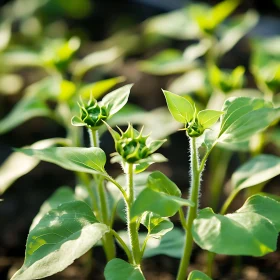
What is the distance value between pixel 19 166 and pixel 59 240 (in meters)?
0.54

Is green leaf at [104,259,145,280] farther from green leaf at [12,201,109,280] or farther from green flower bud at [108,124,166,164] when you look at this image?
green flower bud at [108,124,166,164]

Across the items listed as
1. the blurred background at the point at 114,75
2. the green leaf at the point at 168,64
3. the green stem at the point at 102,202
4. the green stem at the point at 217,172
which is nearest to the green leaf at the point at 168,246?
the green stem at the point at 102,202

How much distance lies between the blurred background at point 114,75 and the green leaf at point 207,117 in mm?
396

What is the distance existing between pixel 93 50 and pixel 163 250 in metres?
1.75

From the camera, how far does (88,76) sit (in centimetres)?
268

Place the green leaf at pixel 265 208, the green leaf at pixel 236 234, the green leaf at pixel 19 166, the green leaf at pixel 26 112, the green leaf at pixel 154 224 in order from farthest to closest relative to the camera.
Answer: the green leaf at pixel 26 112 → the green leaf at pixel 19 166 → the green leaf at pixel 154 224 → the green leaf at pixel 265 208 → the green leaf at pixel 236 234

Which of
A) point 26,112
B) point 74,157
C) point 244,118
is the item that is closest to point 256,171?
point 244,118

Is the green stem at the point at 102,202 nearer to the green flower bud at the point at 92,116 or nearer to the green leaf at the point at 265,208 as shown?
the green flower bud at the point at 92,116

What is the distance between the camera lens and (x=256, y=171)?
4.05 feet

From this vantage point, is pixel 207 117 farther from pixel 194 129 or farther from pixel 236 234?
pixel 236 234

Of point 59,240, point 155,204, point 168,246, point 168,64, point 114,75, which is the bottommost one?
point 114,75

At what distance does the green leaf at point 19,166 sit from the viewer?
4.64 feet

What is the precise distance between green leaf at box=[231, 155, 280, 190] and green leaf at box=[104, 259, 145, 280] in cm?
32

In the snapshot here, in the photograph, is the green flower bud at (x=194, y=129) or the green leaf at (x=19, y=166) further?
the green leaf at (x=19, y=166)
